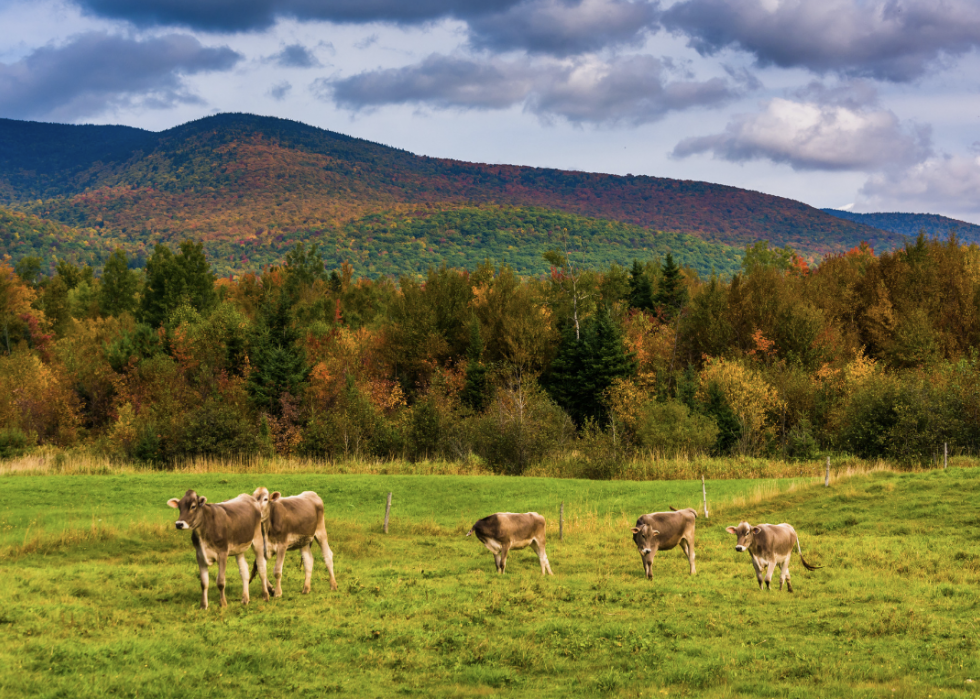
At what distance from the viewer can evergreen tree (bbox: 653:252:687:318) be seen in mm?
89000

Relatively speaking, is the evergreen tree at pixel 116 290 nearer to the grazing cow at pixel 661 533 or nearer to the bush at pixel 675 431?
the bush at pixel 675 431

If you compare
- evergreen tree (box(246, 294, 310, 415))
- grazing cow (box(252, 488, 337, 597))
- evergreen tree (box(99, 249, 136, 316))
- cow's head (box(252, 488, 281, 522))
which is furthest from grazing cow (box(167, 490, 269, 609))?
evergreen tree (box(99, 249, 136, 316))

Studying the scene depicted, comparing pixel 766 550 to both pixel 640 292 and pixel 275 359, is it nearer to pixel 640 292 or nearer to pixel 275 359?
pixel 275 359

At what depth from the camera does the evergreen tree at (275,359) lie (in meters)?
63.5

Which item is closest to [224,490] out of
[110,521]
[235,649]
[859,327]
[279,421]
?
[110,521]

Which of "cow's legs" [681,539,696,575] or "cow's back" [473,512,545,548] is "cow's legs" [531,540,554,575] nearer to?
"cow's back" [473,512,545,548]

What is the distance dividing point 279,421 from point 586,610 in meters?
50.0

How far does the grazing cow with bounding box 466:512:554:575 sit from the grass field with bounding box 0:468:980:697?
718 millimetres

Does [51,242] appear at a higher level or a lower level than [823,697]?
higher

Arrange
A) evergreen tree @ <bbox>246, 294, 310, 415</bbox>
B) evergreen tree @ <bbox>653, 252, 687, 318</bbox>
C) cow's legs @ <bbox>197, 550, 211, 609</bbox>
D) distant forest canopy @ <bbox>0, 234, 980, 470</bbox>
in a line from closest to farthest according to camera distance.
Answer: cow's legs @ <bbox>197, 550, 211, 609</bbox>, distant forest canopy @ <bbox>0, 234, 980, 470</bbox>, evergreen tree @ <bbox>246, 294, 310, 415</bbox>, evergreen tree @ <bbox>653, 252, 687, 318</bbox>

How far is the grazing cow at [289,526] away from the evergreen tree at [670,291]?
243 feet

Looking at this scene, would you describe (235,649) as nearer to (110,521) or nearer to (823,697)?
(823,697)

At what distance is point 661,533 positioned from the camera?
69.3 feet

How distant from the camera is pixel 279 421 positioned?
62750 millimetres
